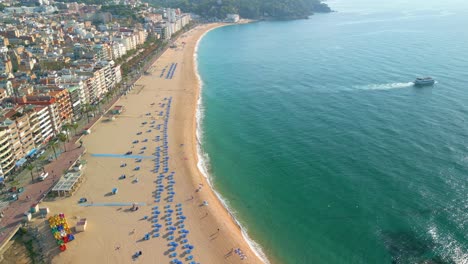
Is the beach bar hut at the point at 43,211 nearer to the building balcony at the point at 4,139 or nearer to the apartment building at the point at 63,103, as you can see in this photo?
the building balcony at the point at 4,139

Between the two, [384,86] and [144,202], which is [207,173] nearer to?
[144,202]

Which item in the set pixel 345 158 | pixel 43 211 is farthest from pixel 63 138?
pixel 345 158

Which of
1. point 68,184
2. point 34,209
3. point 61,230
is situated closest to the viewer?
point 61,230

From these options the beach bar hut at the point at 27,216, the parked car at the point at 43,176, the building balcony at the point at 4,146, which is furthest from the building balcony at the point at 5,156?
the beach bar hut at the point at 27,216

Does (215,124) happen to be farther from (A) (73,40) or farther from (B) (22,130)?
(A) (73,40)

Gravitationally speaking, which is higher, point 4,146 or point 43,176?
point 4,146

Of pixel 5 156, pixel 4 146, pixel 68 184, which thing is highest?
pixel 4 146
